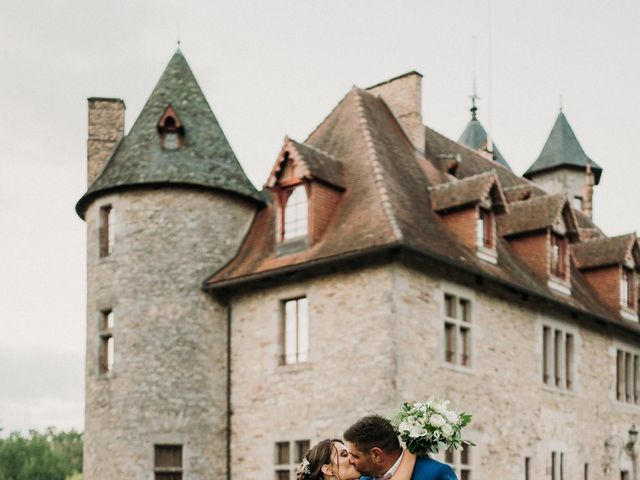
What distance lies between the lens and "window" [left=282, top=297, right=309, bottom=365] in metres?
21.4

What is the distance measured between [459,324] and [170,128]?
282 inches

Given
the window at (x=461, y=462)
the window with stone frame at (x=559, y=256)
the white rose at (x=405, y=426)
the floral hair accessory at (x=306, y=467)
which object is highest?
the window with stone frame at (x=559, y=256)

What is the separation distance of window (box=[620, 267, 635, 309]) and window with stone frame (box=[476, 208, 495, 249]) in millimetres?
6318

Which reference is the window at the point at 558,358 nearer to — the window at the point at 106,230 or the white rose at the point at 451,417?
the window at the point at 106,230

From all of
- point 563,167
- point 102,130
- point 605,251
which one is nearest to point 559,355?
point 605,251

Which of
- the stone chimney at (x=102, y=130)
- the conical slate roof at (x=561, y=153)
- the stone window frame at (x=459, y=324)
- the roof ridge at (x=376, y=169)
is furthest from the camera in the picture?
the conical slate roof at (x=561, y=153)

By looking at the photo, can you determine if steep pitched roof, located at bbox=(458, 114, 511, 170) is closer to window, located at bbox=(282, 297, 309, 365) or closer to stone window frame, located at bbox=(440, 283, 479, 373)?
stone window frame, located at bbox=(440, 283, 479, 373)

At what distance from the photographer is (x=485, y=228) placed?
23172mm

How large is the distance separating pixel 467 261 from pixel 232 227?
4944 millimetres

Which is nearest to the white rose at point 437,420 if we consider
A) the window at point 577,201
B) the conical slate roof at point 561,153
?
the window at point 577,201

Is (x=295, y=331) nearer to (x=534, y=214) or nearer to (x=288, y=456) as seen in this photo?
(x=288, y=456)

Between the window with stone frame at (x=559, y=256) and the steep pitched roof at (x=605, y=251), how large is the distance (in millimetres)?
2577

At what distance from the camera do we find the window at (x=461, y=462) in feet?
70.4

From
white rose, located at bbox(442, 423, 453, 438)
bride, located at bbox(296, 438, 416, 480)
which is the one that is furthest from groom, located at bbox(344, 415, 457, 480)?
white rose, located at bbox(442, 423, 453, 438)
